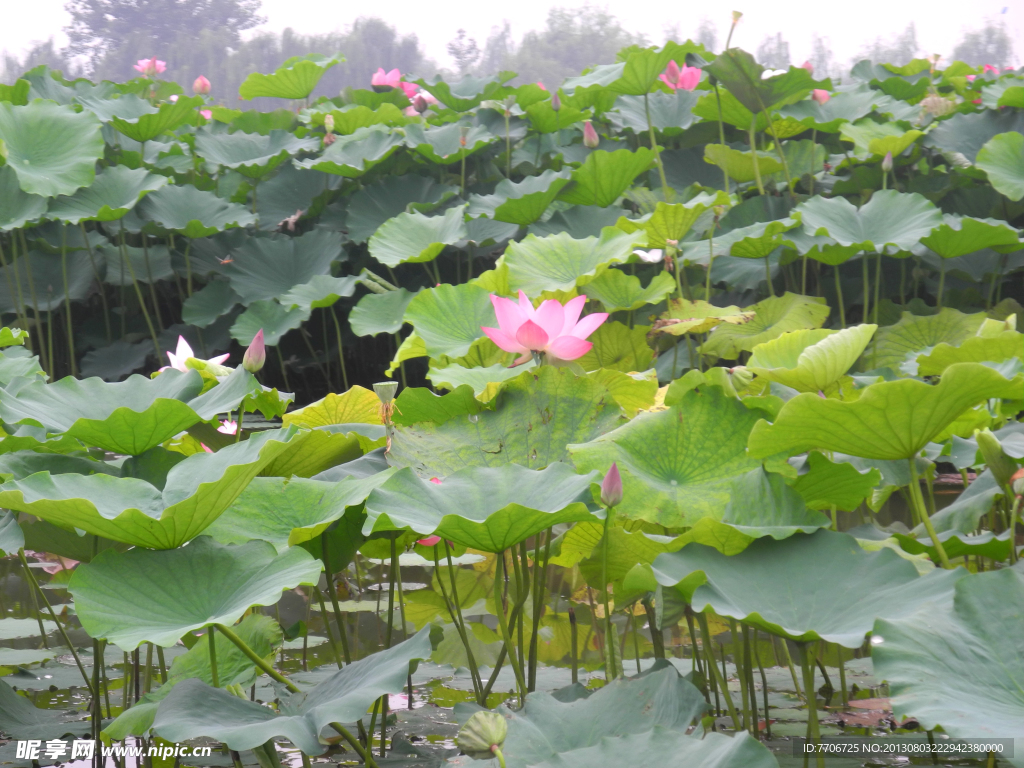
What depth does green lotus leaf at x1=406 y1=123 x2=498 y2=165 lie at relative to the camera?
9.97 ft

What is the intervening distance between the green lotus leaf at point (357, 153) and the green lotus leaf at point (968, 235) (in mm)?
1898

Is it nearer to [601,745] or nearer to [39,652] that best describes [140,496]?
[601,745]

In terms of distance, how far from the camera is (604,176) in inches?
102

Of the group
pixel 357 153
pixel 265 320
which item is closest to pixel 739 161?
pixel 357 153

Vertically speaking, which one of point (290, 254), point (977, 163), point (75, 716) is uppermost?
point (290, 254)

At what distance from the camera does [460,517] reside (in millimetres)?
631

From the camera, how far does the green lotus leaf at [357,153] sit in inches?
118

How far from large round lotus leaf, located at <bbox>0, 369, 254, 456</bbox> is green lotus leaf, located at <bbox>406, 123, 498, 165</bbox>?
222 cm

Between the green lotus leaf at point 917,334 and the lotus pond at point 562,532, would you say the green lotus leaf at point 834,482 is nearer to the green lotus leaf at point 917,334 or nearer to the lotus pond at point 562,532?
the lotus pond at point 562,532

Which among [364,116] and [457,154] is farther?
[364,116]

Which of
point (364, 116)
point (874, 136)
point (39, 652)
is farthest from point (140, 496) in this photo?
point (364, 116)

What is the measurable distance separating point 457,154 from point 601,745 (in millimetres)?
2793

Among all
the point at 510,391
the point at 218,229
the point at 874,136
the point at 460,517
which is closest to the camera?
the point at 460,517

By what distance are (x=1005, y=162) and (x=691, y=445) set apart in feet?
7.21
